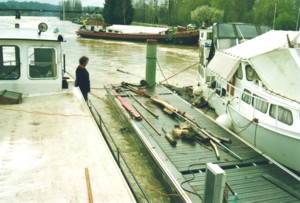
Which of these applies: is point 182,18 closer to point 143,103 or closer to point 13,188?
point 143,103

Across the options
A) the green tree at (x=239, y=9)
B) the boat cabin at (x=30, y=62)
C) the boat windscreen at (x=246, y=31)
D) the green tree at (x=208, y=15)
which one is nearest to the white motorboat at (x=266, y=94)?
the boat windscreen at (x=246, y=31)

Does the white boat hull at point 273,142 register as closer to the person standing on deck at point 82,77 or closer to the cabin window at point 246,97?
the cabin window at point 246,97

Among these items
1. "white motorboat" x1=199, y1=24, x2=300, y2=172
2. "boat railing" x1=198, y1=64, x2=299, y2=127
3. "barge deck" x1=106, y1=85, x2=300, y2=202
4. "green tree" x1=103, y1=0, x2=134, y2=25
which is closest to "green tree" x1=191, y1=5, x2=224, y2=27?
"green tree" x1=103, y1=0, x2=134, y2=25

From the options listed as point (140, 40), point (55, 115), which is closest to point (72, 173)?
point (55, 115)

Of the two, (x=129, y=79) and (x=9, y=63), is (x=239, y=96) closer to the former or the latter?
(x=9, y=63)

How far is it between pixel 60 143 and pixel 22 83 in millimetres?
3467

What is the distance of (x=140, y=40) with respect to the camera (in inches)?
1959

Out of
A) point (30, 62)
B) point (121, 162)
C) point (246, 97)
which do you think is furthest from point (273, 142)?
point (30, 62)

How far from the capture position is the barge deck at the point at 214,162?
6.30 meters

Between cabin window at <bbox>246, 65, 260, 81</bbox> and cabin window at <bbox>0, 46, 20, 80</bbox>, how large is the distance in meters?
6.76

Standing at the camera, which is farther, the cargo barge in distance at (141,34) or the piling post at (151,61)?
the cargo barge in distance at (141,34)

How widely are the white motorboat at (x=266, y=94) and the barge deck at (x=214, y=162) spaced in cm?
48

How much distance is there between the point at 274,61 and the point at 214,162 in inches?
141

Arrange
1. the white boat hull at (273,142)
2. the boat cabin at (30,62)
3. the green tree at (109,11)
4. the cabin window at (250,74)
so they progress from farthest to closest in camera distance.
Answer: the green tree at (109,11)
the cabin window at (250,74)
the boat cabin at (30,62)
the white boat hull at (273,142)
